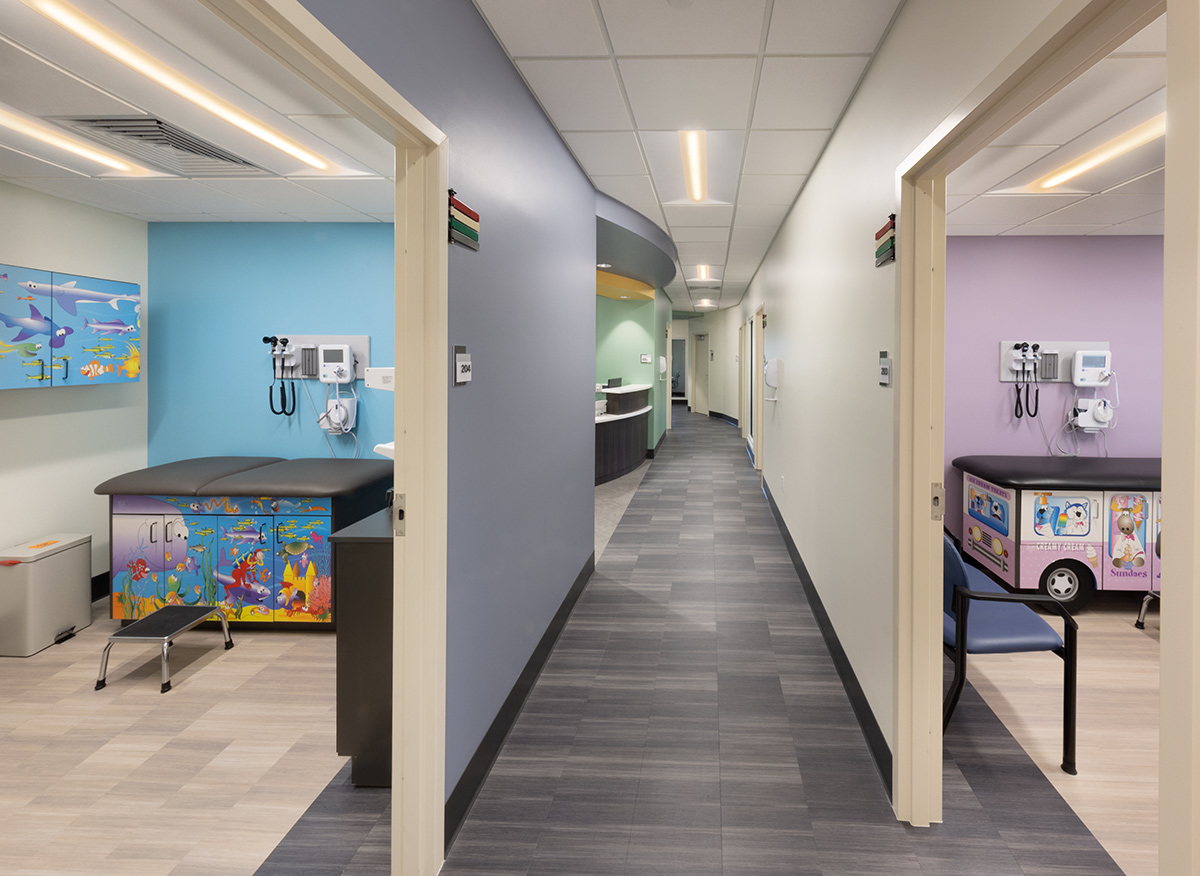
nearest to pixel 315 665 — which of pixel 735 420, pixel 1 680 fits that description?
pixel 1 680

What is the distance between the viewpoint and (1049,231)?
479 centimetres

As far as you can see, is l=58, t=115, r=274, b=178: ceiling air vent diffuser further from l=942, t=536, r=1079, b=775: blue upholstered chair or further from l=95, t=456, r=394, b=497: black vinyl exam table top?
l=942, t=536, r=1079, b=775: blue upholstered chair

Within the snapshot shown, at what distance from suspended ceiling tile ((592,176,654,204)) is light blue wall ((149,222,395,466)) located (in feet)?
4.80

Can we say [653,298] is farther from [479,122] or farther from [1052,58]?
[1052,58]

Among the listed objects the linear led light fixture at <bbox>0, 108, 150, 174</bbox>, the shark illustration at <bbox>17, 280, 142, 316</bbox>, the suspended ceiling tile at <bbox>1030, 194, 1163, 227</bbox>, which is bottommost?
the shark illustration at <bbox>17, 280, 142, 316</bbox>

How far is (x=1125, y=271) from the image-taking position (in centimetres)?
489

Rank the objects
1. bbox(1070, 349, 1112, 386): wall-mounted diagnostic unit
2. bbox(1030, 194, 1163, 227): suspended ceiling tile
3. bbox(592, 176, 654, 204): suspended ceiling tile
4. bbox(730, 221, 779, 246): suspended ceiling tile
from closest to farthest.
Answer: bbox(1030, 194, 1163, 227): suspended ceiling tile
bbox(592, 176, 654, 204): suspended ceiling tile
bbox(1070, 349, 1112, 386): wall-mounted diagnostic unit
bbox(730, 221, 779, 246): suspended ceiling tile

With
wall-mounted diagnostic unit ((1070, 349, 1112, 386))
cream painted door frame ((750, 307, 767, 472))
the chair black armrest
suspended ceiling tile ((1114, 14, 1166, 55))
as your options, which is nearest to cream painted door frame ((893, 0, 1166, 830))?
the chair black armrest

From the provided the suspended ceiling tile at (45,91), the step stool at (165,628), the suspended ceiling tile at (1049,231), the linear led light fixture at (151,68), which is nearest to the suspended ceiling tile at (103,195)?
the suspended ceiling tile at (45,91)

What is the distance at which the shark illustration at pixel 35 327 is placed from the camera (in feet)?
11.5

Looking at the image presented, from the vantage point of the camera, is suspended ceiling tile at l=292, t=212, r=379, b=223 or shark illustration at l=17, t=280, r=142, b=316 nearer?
shark illustration at l=17, t=280, r=142, b=316

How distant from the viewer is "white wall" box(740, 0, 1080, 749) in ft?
6.06

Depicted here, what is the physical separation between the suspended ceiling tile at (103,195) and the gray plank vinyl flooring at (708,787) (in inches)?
129

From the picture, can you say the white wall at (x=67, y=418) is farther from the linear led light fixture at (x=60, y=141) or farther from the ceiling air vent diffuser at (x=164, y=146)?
the ceiling air vent diffuser at (x=164, y=146)
